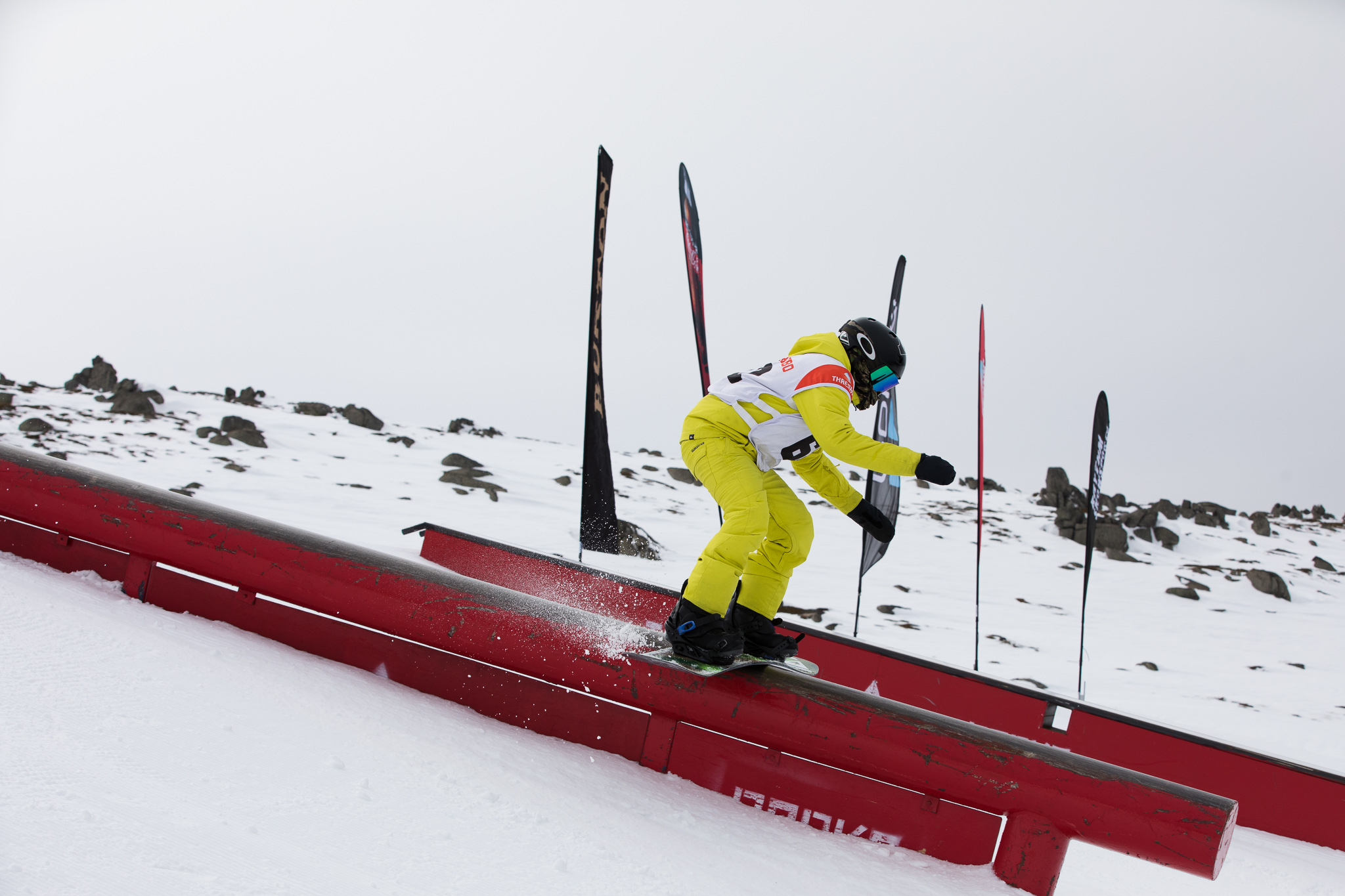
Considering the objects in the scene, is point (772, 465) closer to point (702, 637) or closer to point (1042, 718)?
point (702, 637)

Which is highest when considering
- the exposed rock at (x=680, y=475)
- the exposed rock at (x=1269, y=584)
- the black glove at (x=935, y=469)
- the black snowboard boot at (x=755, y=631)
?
the black glove at (x=935, y=469)

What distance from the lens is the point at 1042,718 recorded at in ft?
16.7

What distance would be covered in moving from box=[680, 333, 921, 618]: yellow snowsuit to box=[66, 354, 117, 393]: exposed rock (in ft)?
68.3

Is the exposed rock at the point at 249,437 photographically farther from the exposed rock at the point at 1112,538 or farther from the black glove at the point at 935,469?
the exposed rock at the point at 1112,538

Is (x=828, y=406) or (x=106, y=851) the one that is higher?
(x=828, y=406)

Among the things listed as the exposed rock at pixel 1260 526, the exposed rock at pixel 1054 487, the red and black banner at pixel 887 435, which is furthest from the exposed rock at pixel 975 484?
the red and black banner at pixel 887 435

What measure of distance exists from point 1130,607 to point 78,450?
15701 millimetres

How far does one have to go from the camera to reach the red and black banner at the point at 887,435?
824 cm

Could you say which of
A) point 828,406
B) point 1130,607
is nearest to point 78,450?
point 828,406

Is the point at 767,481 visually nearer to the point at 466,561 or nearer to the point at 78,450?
the point at 466,561

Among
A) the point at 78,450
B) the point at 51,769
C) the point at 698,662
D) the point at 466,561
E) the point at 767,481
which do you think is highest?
the point at 767,481

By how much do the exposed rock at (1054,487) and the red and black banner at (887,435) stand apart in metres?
14.1

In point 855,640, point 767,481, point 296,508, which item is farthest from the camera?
point 296,508

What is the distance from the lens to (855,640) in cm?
557
